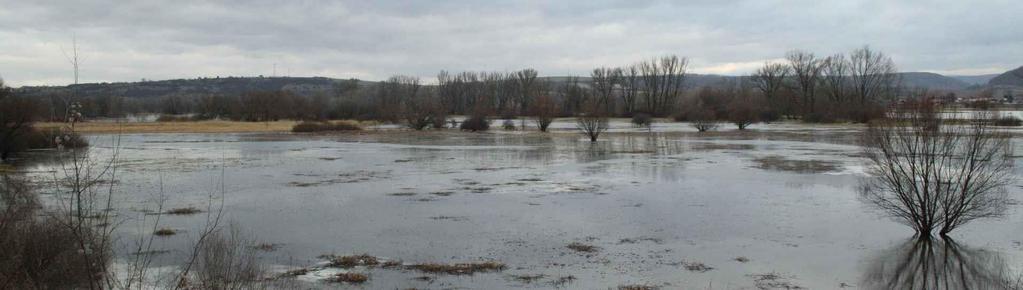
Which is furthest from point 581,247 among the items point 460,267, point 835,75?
point 835,75

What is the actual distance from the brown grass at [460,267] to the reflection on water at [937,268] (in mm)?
5264

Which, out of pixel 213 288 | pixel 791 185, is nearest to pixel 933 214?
pixel 791 185

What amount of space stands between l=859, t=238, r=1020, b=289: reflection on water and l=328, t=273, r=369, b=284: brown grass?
6.99 meters

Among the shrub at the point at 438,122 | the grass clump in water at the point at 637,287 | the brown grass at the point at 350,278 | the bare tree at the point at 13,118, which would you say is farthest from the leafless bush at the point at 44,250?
the shrub at the point at 438,122

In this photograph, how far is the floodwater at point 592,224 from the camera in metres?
10.4

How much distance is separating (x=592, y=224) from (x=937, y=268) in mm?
6136

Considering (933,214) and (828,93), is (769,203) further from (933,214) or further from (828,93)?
(828,93)

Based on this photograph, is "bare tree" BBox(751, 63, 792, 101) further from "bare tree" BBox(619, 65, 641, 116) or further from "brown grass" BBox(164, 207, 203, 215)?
"brown grass" BBox(164, 207, 203, 215)

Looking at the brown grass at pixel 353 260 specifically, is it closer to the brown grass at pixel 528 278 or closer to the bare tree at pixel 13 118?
the brown grass at pixel 528 278

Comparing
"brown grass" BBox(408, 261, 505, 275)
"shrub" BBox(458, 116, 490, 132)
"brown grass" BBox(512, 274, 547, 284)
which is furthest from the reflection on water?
"shrub" BBox(458, 116, 490, 132)

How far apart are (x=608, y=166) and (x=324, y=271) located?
59.9 ft

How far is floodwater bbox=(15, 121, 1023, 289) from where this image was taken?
34.0ft

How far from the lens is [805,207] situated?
16.5 metres

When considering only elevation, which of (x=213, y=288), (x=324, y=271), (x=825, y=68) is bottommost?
(x=324, y=271)
